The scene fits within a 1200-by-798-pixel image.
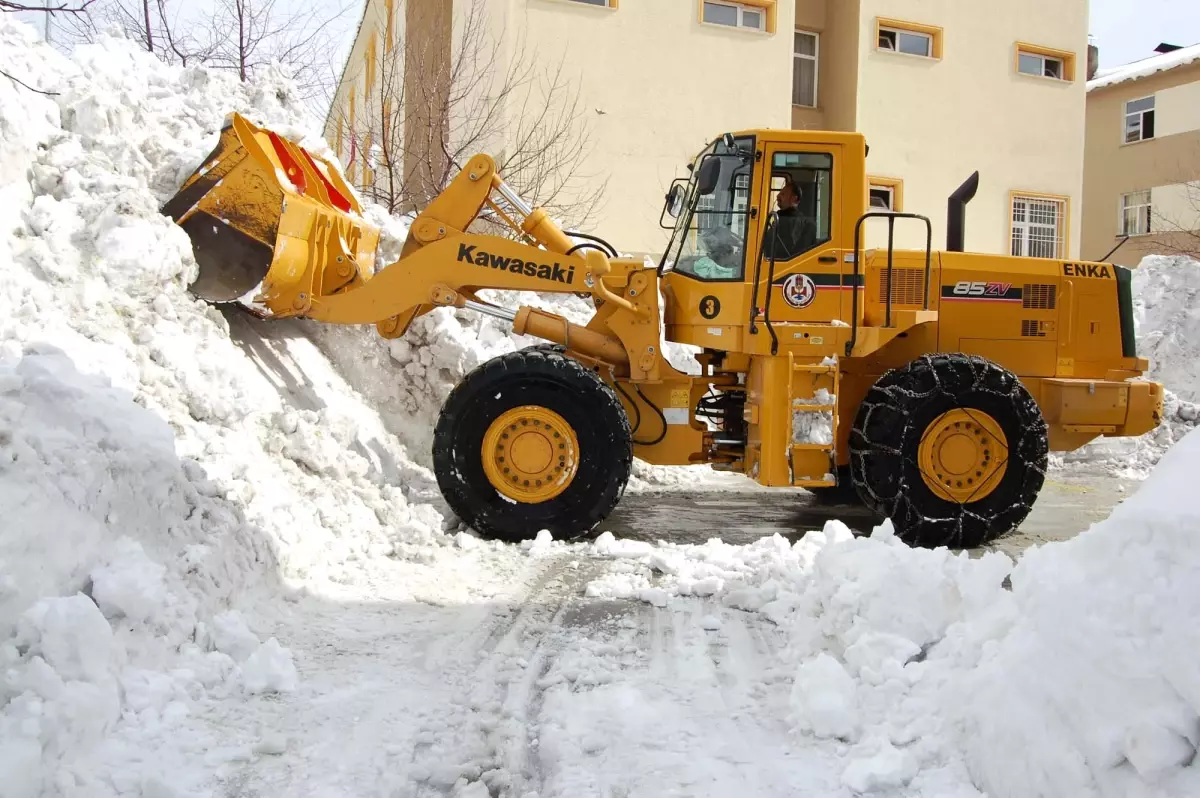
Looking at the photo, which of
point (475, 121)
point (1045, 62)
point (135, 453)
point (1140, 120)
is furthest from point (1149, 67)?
point (135, 453)

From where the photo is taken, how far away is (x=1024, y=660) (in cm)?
279

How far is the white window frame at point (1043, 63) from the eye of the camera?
18016mm

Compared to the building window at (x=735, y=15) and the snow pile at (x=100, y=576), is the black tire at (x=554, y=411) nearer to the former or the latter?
the snow pile at (x=100, y=576)

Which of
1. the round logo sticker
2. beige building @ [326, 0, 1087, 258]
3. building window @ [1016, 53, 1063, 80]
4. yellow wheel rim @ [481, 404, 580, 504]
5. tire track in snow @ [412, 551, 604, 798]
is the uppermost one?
building window @ [1016, 53, 1063, 80]

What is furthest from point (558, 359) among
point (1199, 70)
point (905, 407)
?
point (1199, 70)

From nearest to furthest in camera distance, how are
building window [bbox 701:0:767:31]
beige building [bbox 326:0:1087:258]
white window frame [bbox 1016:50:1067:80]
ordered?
1. beige building [bbox 326:0:1087:258]
2. building window [bbox 701:0:767:31]
3. white window frame [bbox 1016:50:1067:80]

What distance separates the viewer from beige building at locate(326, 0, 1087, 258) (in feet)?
49.1

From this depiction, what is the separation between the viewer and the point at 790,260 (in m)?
6.25

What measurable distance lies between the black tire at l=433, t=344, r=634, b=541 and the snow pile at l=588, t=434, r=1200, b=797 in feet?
7.04

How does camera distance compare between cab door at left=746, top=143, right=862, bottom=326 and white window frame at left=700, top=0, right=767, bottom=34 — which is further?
white window frame at left=700, top=0, right=767, bottom=34

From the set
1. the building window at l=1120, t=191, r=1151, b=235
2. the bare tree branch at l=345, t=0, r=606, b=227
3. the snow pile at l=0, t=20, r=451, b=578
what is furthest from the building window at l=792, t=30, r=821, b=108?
the building window at l=1120, t=191, r=1151, b=235

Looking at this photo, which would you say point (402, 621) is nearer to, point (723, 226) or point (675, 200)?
point (723, 226)

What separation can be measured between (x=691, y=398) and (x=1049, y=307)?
2.77 metres

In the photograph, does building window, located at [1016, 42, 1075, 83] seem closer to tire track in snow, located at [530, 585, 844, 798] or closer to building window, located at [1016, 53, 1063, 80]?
building window, located at [1016, 53, 1063, 80]
